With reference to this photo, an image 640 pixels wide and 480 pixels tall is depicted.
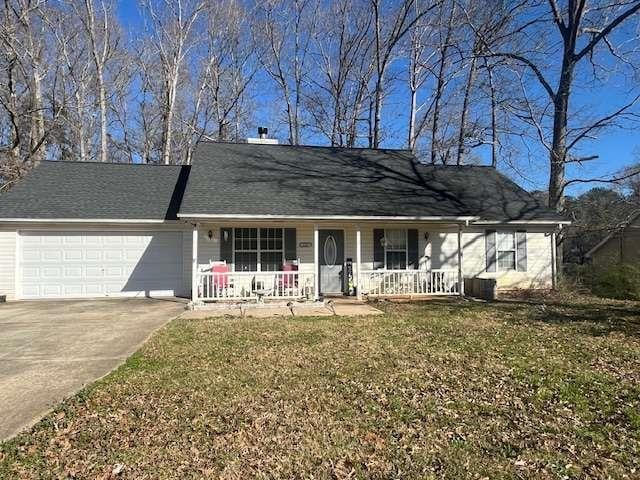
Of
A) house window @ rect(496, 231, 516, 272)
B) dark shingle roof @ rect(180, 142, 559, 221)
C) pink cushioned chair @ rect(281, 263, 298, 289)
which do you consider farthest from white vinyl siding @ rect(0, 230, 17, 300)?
house window @ rect(496, 231, 516, 272)

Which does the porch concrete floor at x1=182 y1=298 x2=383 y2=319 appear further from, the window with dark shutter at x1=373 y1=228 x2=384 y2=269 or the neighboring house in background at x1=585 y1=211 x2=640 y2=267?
the neighboring house in background at x1=585 y1=211 x2=640 y2=267

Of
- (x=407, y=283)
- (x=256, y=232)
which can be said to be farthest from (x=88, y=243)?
(x=407, y=283)

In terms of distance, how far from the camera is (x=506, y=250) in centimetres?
1504

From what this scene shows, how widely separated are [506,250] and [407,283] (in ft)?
14.8

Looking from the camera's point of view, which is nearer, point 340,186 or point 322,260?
point 322,260

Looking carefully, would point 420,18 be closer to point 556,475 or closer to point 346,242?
point 346,242

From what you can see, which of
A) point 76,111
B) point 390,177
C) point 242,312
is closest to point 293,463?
point 242,312

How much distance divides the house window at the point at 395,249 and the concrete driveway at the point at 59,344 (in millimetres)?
6789

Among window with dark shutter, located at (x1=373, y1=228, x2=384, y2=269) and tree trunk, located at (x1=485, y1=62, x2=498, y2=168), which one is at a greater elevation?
tree trunk, located at (x1=485, y1=62, x2=498, y2=168)

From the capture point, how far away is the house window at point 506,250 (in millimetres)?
15016

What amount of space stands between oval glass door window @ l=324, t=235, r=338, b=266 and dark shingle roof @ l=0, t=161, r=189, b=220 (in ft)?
16.5

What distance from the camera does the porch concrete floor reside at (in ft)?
33.1

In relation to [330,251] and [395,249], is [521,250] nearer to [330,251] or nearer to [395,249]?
[395,249]

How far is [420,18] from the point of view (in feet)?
77.6
